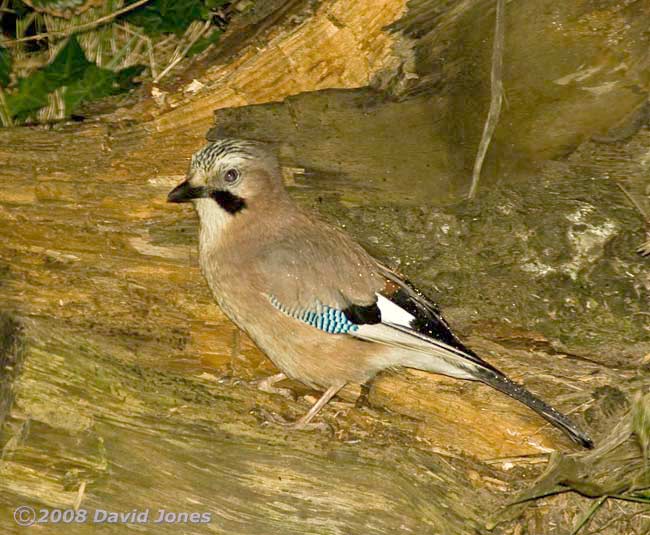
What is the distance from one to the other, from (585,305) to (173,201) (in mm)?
1872

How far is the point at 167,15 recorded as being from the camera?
211 inches

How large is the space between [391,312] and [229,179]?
0.96 metres

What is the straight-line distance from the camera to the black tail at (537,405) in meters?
4.12

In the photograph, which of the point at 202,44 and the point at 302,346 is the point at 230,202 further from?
the point at 202,44

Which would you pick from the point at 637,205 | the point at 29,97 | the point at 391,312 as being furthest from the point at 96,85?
the point at 637,205

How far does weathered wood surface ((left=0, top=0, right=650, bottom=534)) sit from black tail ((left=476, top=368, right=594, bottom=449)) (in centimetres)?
13

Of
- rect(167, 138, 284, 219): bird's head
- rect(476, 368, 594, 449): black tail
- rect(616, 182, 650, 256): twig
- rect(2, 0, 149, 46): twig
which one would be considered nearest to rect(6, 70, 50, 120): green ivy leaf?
rect(2, 0, 149, 46): twig

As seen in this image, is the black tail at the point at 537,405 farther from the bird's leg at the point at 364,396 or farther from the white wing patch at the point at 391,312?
the bird's leg at the point at 364,396

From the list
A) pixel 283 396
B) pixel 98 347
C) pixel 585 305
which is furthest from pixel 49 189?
pixel 585 305

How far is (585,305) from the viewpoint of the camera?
4.41 m

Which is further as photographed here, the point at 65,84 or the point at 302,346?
the point at 65,84

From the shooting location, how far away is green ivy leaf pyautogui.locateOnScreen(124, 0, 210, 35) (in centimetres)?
532

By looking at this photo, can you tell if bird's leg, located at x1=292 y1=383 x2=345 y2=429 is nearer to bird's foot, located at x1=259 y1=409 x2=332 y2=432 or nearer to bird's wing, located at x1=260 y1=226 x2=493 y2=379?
bird's foot, located at x1=259 y1=409 x2=332 y2=432

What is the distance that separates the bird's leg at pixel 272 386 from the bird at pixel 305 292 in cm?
12
